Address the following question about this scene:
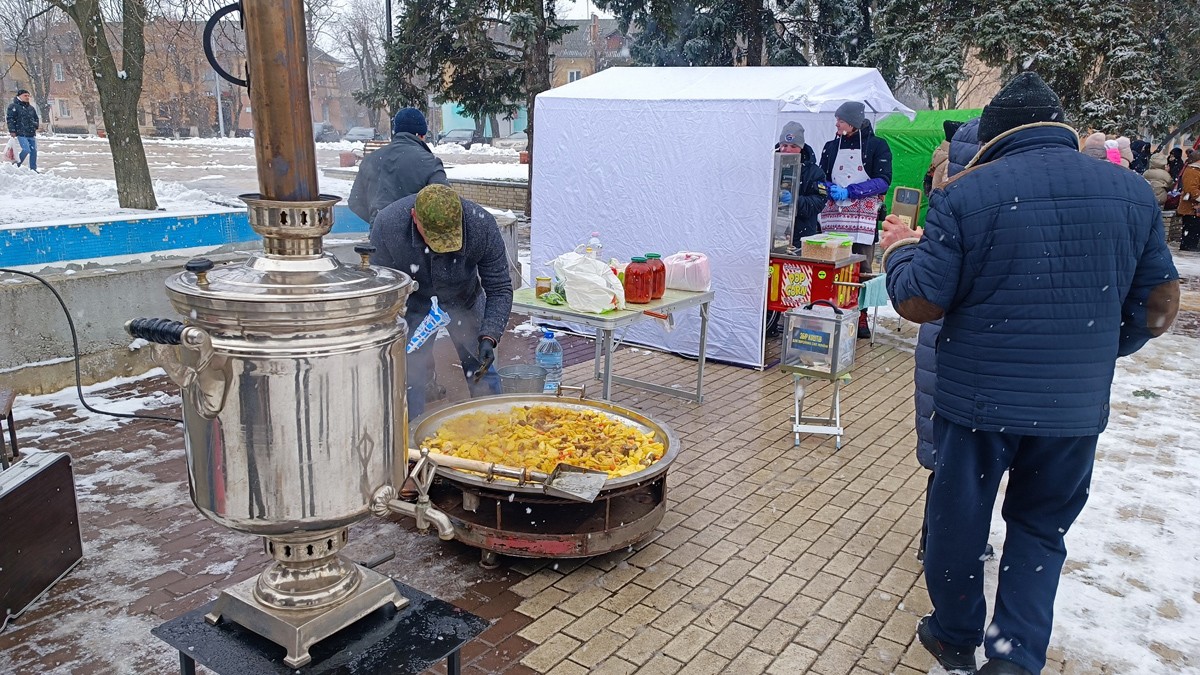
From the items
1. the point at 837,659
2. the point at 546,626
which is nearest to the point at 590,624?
the point at 546,626

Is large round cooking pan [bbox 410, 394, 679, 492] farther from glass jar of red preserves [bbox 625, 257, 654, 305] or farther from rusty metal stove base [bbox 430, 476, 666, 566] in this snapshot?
glass jar of red preserves [bbox 625, 257, 654, 305]

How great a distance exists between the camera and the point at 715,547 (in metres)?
4.20

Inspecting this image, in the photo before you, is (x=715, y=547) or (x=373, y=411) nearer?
(x=373, y=411)

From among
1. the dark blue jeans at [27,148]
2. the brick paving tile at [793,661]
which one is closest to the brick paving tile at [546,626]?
the brick paving tile at [793,661]

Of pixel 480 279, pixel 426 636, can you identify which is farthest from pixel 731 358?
pixel 426 636

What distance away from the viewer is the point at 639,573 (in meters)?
3.92

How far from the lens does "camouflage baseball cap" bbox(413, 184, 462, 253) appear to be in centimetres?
423

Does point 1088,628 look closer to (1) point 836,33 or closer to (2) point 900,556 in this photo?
(2) point 900,556

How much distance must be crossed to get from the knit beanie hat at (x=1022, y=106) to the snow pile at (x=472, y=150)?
1326 inches

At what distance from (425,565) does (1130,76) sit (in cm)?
1873

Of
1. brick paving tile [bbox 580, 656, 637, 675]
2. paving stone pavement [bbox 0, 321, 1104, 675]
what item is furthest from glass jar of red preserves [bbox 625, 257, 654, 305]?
brick paving tile [bbox 580, 656, 637, 675]

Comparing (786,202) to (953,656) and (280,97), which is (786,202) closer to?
(953,656)

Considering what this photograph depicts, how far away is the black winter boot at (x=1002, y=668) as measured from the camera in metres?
2.89

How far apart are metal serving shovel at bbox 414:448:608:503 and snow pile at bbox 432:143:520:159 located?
108 ft
